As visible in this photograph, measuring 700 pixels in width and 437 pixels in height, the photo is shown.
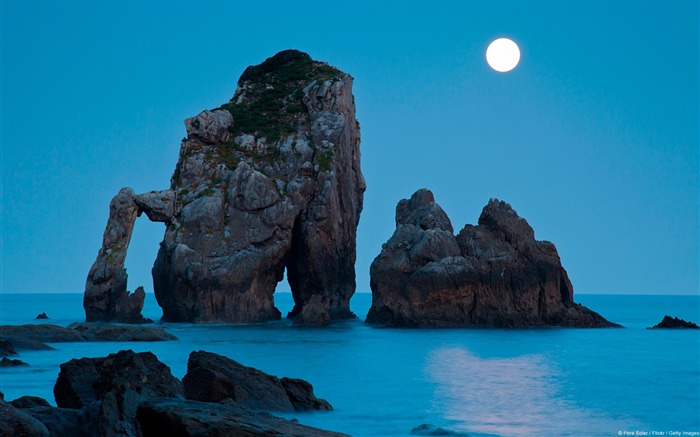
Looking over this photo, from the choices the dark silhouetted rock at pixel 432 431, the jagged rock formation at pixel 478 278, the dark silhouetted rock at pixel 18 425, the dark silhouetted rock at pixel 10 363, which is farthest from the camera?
the jagged rock formation at pixel 478 278

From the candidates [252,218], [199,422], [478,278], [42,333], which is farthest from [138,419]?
[252,218]

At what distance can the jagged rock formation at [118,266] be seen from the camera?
191 ft

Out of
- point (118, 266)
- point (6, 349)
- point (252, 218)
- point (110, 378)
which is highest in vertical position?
point (252, 218)

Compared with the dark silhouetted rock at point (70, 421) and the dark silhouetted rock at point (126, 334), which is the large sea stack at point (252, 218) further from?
the dark silhouetted rock at point (70, 421)

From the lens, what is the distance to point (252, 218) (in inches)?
2371

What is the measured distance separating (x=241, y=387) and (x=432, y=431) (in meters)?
4.91

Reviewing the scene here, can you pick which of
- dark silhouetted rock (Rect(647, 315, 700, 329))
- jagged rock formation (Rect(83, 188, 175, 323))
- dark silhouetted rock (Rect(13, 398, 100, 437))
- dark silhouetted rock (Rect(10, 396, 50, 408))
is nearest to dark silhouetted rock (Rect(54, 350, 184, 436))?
dark silhouetted rock (Rect(10, 396, 50, 408))

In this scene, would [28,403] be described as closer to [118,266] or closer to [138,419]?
[138,419]

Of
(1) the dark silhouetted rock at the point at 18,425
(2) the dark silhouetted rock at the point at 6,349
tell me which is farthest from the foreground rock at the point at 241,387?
(2) the dark silhouetted rock at the point at 6,349

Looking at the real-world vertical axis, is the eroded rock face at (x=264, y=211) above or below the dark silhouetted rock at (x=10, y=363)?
above

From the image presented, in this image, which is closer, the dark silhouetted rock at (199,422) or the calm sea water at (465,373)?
the dark silhouetted rock at (199,422)

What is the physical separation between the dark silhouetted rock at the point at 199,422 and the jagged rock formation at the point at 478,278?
137ft

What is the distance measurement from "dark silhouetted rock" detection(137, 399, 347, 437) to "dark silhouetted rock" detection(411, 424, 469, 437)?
25.9ft

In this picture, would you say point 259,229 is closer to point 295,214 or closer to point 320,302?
point 295,214
